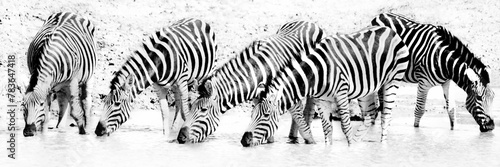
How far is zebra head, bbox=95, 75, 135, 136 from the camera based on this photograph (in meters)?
8.50

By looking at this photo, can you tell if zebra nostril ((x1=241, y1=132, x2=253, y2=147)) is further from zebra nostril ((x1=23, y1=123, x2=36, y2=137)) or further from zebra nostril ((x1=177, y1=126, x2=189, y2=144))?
zebra nostril ((x1=23, y1=123, x2=36, y2=137))

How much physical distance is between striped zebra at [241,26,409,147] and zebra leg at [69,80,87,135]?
221 cm

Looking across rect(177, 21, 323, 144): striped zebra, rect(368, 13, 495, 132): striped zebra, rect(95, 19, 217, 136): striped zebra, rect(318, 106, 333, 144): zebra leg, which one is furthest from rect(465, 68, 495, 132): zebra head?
rect(95, 19, 217, 136): striped zebra

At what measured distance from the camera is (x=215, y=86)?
8.25 metres

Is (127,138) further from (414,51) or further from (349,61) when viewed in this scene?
(414,51)

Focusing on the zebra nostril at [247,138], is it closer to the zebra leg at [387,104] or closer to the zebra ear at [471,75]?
the zebra leg at [387,104]

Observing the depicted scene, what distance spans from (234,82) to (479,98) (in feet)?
10.9

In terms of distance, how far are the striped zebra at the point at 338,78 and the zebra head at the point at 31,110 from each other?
85.1 inches

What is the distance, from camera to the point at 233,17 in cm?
2247

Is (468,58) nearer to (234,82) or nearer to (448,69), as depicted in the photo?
(448,69)

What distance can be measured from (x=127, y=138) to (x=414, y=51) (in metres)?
3.68

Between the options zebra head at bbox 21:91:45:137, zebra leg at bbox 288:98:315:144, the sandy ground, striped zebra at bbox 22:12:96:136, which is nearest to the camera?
zebra head at bbox 21:91:45:137

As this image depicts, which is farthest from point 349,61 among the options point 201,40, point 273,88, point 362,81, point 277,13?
point 277,13

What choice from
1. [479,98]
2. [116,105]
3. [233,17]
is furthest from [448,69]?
[233,17]
